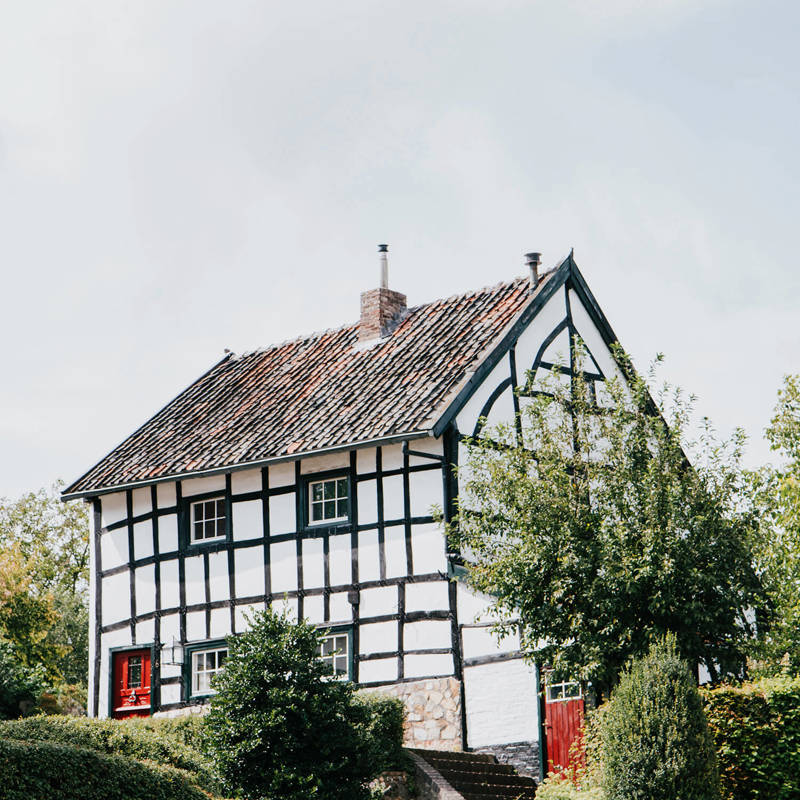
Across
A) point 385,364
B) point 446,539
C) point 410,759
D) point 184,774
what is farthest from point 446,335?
point 184,774

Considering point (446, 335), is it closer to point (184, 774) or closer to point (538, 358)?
point (538, 358)

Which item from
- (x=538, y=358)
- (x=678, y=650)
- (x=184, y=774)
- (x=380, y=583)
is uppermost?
(x=538, y=358)

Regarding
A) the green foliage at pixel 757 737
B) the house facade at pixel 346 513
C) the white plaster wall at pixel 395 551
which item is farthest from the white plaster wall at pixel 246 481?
the green foliage at pixel 757 737

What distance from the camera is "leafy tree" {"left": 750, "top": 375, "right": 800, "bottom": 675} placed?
18.4 meters

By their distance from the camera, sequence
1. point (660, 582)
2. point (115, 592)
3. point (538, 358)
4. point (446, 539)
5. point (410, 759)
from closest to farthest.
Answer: point (660, 582) → point (410, 759) → point (446, 539) → point (538, 358) → point (115, 592)

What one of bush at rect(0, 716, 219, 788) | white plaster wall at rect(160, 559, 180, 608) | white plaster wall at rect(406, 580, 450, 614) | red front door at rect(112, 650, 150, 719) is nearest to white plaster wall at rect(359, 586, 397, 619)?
white plaster wall at rect(406, 580, 450, 614)

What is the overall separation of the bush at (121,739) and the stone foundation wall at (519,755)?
182 inches

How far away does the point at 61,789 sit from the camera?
1467 cm

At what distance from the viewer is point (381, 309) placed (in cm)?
2706

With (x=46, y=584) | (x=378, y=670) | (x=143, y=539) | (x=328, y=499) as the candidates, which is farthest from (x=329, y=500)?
(x=46, y=584)

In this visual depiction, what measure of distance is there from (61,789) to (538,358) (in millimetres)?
12488

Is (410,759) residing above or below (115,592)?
below

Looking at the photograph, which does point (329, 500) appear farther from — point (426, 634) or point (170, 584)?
point (170, 584)

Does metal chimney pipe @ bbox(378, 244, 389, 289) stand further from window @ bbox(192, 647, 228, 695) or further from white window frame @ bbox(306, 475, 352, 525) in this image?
window @ bbox(192, 647, 228, 695)
